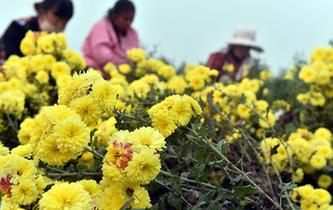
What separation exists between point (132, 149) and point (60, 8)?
3.08m

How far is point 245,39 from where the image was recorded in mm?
5512

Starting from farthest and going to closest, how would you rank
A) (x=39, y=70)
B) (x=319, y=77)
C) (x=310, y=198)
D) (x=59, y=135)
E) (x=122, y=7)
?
(x=122, y=7), (x=319, y=77), (x=39, y=70), (x=310, y=198), (x=59, y=135)

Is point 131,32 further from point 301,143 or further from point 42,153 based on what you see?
point 42,153

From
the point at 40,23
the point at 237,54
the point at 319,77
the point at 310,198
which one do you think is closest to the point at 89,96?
the point at 310,198

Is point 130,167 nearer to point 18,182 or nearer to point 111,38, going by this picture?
point 18,182

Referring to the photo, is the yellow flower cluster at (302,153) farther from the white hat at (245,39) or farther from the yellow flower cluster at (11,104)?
the white hat at (245,39)

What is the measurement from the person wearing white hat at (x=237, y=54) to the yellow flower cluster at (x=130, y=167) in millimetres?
3964

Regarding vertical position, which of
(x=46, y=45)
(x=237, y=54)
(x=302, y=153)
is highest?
(x=46, y=45)

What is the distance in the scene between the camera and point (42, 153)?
146 cm

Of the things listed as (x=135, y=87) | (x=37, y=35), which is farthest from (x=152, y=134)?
(x=37, y=35)

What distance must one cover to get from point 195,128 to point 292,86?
284 cm

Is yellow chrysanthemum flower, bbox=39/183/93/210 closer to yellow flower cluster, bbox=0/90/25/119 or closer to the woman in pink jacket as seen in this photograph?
yellow flower cluster, bbox=0/90/25/119

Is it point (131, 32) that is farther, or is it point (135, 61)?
point (131, 32)

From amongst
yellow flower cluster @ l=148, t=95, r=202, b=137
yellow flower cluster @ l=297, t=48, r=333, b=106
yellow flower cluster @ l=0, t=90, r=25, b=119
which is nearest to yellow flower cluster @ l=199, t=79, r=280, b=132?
yellow flower cluster @ l=297, t=48, r=333, b=106
